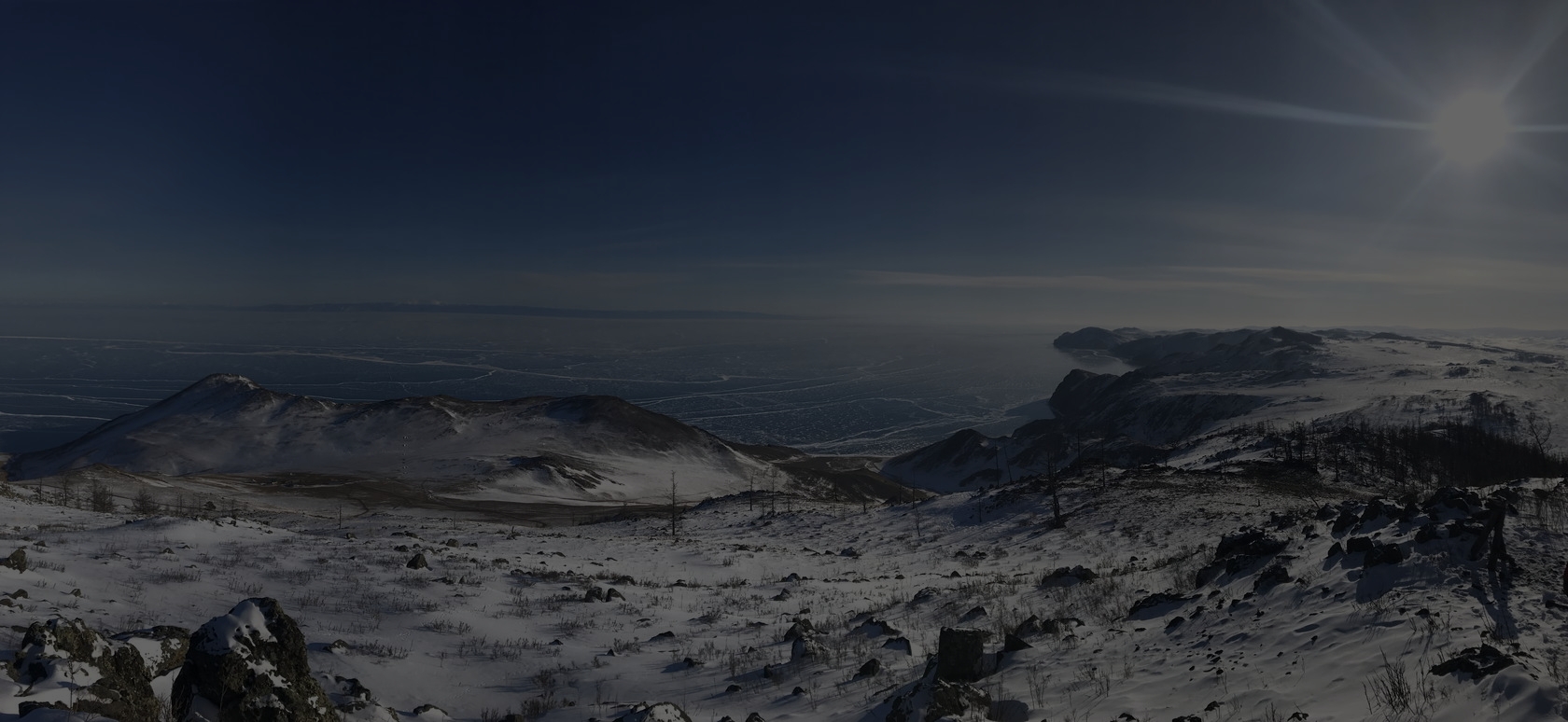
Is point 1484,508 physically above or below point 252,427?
above

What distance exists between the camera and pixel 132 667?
19.8 ft

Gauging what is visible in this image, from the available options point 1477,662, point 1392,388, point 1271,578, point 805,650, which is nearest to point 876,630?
point 805,650

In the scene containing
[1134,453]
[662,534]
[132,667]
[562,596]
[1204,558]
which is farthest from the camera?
[1134,453]

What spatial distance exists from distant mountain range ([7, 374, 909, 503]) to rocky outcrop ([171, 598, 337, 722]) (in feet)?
284

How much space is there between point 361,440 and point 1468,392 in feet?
675

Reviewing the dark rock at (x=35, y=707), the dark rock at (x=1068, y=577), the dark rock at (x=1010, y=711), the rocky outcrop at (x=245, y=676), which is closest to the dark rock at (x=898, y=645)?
the dark rock at (x=1010, y=711)

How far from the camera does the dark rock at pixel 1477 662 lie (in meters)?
5.58

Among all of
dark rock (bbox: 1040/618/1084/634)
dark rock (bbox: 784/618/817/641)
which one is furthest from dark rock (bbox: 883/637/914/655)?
dark rock (bbox: 1040/618/1084/634)

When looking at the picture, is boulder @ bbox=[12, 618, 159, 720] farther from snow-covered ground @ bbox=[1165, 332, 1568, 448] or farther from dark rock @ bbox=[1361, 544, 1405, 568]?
snow-covered ground @ bbox=[1165, 332, 1568, 448]

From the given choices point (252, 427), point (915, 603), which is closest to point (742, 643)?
point (915, 603)

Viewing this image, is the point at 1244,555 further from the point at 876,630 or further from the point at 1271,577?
the point at 876,630

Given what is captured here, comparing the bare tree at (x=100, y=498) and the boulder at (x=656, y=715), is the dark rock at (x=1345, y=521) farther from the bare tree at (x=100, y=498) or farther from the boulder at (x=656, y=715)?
the bare tree at (x=100, y=498)

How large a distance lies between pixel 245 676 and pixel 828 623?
33.2ft

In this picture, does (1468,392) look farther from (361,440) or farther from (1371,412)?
(361,440)
